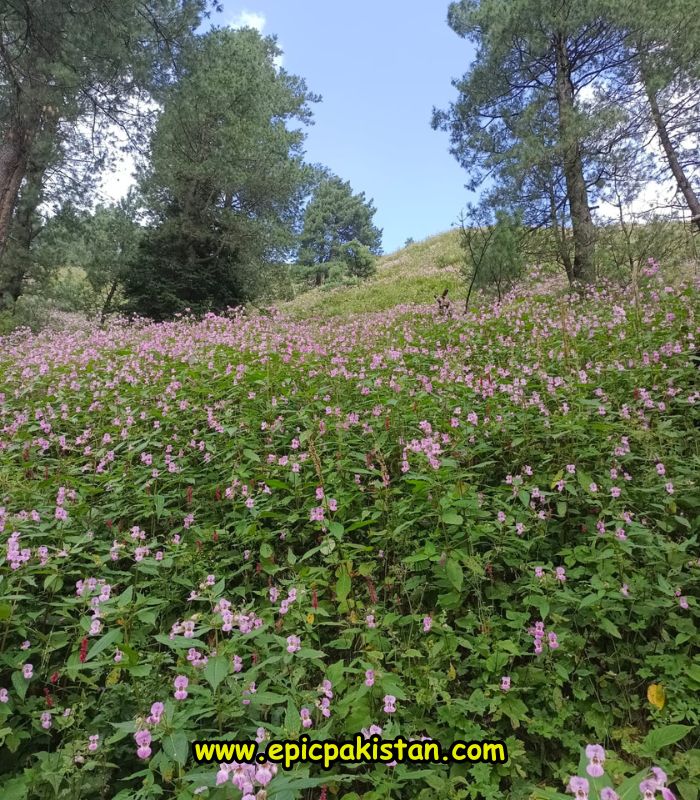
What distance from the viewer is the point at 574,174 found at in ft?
33.7

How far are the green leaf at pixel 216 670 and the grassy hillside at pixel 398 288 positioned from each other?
13.3 metres

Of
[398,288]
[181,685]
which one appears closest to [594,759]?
[181,685]

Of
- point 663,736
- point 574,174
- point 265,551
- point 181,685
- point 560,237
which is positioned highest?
point 574,174

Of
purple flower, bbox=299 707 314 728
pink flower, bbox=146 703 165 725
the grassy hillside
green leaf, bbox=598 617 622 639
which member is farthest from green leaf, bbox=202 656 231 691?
the grassy hillside

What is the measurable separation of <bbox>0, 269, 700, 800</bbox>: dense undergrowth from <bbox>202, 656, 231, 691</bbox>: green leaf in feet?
0.09

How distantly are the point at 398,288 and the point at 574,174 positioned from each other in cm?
961

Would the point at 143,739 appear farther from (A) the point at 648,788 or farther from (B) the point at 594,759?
(A) the point at 648,788

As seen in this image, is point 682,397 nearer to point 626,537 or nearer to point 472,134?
point 626,537

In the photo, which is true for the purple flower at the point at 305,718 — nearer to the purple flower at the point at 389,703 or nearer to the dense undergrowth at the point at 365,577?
the dense undergrowth at the point at 365,577

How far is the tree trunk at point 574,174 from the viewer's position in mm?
9422

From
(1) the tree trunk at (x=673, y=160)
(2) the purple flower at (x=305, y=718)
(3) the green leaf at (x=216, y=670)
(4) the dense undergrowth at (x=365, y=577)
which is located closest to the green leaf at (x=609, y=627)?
(4) the dense undergrowth at (x=365, y=577)

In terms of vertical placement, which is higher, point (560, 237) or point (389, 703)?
point (560, 237)

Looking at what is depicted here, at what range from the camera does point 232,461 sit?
12.1ft

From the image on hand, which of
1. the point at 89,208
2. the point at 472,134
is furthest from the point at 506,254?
the point at 89,208
